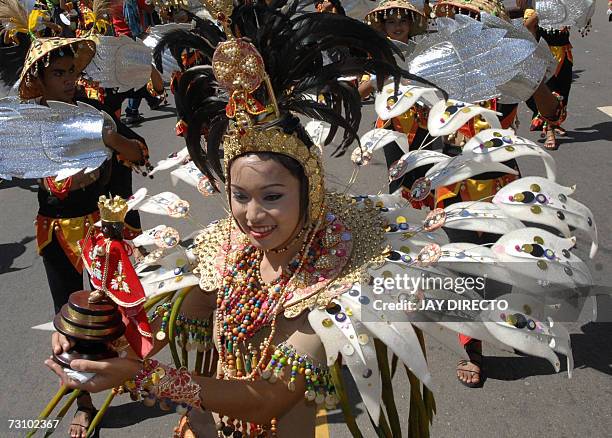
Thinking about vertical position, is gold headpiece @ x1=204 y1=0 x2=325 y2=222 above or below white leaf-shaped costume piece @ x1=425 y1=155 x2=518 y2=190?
above

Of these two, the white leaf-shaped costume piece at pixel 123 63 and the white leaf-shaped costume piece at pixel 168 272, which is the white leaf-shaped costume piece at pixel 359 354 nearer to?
the white leaf-shaped costume piece at pixel 168 272

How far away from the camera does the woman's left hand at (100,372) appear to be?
1572mm

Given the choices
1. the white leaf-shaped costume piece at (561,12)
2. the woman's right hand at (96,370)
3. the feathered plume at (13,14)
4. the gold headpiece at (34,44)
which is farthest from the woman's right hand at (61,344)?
the white leaf-shaped costume piece at (561,12)

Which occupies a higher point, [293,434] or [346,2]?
[346,2]

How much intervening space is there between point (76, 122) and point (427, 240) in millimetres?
1430

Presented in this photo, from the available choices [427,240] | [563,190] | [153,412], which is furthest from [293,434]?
[153,412]

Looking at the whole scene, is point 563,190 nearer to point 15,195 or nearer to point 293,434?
point 293,434

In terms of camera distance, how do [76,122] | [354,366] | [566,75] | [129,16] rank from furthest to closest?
[129,16] → [566,75] → [76,122] → [354,366]

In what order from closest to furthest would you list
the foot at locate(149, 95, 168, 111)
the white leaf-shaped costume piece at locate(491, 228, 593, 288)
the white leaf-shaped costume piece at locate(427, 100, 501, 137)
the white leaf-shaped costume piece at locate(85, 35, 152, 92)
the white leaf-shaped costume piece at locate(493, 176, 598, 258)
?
the white leaf-shaped costume piece at locate(491, 228, 593, 288)
the white leaf-shaped costume piece at locate(493, 176, 598, 258)
the white leaf-shaped costume piece at locate(427, 100, 501, 137)
the white leaf-shaped costume piece at locate(85, 35, 152, 92)
the foot at locate(149, 95, 168, 111)

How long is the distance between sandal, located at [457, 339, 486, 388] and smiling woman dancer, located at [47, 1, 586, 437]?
165cm

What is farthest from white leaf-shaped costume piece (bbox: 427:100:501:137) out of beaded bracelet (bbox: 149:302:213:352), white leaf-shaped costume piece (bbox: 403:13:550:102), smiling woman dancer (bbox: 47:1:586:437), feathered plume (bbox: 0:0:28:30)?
feathered plume (bbox: 0:0:28:30)

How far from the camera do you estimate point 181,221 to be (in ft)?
20.1

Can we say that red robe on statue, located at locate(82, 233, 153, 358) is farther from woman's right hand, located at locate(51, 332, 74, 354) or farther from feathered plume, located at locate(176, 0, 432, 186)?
feathered plume, located at locate(176, 0, 432, 186)

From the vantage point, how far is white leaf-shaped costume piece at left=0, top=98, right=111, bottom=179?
8.01ft
